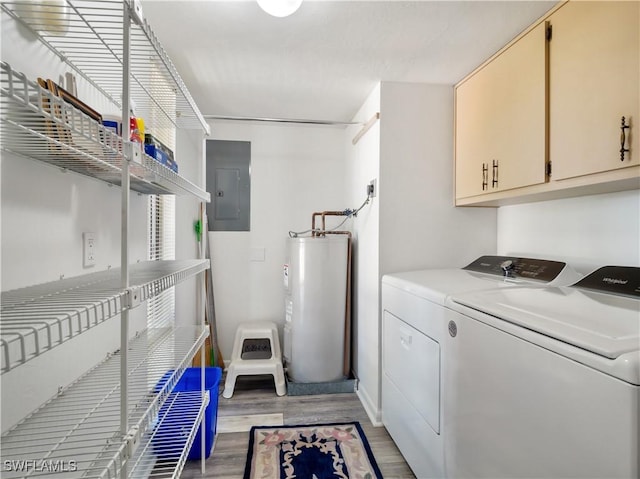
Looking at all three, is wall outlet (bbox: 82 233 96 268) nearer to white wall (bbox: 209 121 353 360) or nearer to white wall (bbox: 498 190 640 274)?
white wall (bbox: 209 121 353 360)

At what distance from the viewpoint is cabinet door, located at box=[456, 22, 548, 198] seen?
4.82 ft

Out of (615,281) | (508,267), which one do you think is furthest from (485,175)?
(615,281)

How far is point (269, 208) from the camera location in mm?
3023

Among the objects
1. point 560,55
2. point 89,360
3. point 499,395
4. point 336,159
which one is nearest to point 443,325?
point 499,395

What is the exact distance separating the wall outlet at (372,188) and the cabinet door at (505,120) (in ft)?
1.76

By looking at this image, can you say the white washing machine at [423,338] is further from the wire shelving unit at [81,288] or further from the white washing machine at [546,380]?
the wire shelving unit at [81,288]

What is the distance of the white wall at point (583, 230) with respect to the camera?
1389 millimetres

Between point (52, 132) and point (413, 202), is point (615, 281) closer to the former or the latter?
point (413, 202)

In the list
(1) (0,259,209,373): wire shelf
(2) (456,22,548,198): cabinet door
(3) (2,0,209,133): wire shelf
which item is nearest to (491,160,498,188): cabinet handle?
(2) (456,22,548,198): cabinet door

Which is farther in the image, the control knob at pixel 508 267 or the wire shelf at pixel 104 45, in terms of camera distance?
the control knob at pixel 508 267

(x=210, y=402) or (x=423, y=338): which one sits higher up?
(x=423, y=338)

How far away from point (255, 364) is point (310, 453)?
86 centimetres

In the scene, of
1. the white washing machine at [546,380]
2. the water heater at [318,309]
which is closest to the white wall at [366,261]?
the water heater at [318,309]

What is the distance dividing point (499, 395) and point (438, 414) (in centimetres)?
45
